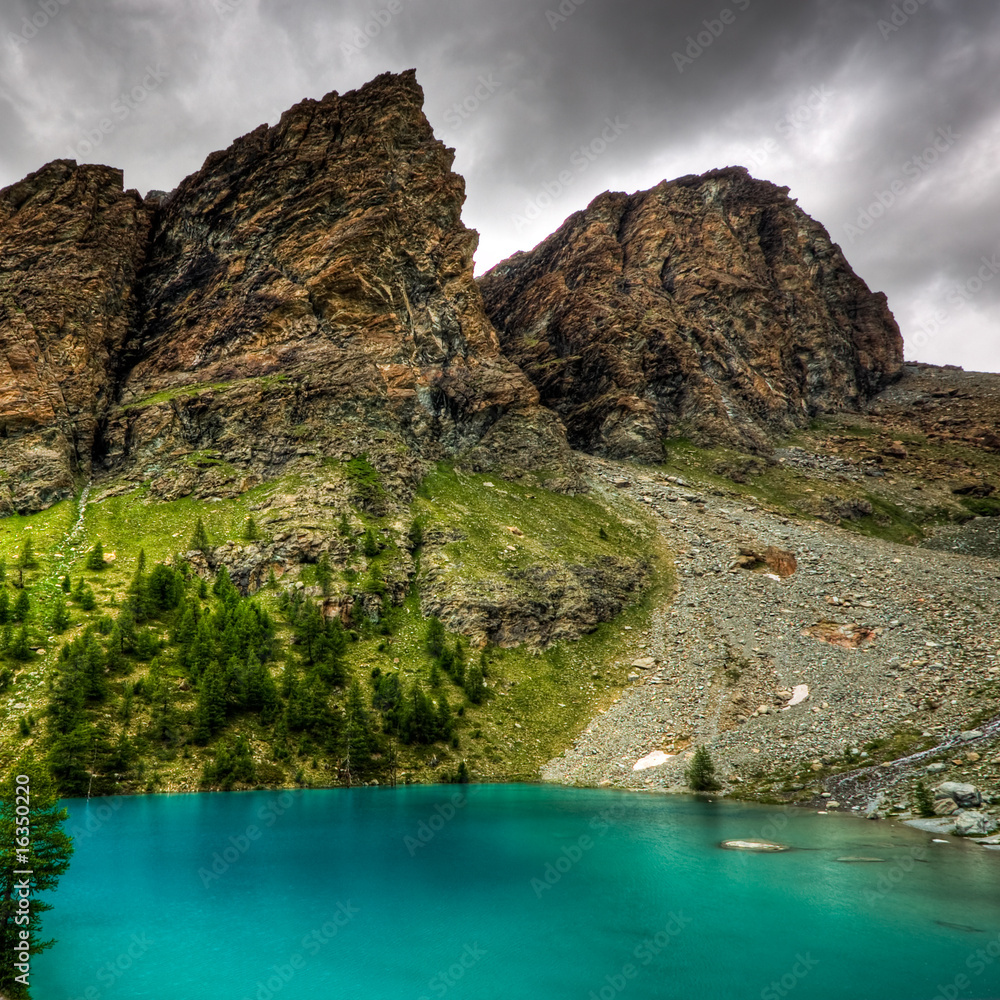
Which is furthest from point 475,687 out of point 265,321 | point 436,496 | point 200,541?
point 265,321

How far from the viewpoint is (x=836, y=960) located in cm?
1872

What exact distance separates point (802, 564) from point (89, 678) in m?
80.2

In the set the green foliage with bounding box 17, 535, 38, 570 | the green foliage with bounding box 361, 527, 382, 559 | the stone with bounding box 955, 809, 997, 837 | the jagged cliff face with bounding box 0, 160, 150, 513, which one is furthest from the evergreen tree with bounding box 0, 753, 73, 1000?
the jagged cliff face with bounding box 0, 160, 150, 513

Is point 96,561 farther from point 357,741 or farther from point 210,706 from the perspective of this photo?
point 357,741

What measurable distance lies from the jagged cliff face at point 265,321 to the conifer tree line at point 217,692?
1152 inches

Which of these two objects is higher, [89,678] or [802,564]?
[802,564]

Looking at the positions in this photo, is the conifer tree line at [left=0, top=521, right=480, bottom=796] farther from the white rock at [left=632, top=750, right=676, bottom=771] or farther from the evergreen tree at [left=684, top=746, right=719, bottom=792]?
the evergreen tree at [left=684, top=746, right=719, bottom=792]

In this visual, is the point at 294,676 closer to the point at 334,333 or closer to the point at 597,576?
the point at 597,576

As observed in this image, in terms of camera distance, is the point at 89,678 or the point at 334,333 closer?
the point at 89,678

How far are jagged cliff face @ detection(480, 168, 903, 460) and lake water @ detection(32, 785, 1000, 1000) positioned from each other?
321 ft

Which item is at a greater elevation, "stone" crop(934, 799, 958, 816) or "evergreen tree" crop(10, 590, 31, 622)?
"evergreen tree" crop(10, 590, 31, 622)

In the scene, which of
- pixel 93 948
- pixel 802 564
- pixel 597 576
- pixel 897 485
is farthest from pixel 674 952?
pixel 897 485

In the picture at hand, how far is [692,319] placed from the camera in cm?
14538

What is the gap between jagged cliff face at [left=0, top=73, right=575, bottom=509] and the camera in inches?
3612
